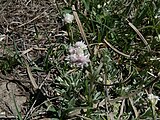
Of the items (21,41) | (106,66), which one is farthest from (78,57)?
(21,41)

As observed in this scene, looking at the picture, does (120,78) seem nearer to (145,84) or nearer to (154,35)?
(145,84)

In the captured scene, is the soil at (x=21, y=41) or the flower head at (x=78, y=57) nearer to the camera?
the flower head at (x=78, y=57)

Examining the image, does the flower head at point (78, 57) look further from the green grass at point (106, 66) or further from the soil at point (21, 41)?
the soil at point (21, 41)

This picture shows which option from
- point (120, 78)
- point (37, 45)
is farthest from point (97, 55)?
point (37, 45)

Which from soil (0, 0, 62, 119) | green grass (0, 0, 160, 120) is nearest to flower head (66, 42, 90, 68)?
green grass (0, 0, 160, 120)

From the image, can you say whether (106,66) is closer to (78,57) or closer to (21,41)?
(78,57)

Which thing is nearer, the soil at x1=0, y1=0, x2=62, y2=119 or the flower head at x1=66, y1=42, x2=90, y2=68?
the flower head at x1=66, y1=42, x2=90, y2=68

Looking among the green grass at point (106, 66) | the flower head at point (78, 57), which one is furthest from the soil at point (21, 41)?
the flower head at point (78, 57)

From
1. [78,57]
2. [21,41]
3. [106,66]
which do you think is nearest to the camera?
[78,57]

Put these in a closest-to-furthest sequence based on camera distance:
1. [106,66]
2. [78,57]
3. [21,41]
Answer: [78,57]
[106,66]
[21,41]

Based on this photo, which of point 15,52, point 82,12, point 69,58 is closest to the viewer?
point 69,58

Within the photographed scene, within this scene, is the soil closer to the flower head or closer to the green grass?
the green grass
